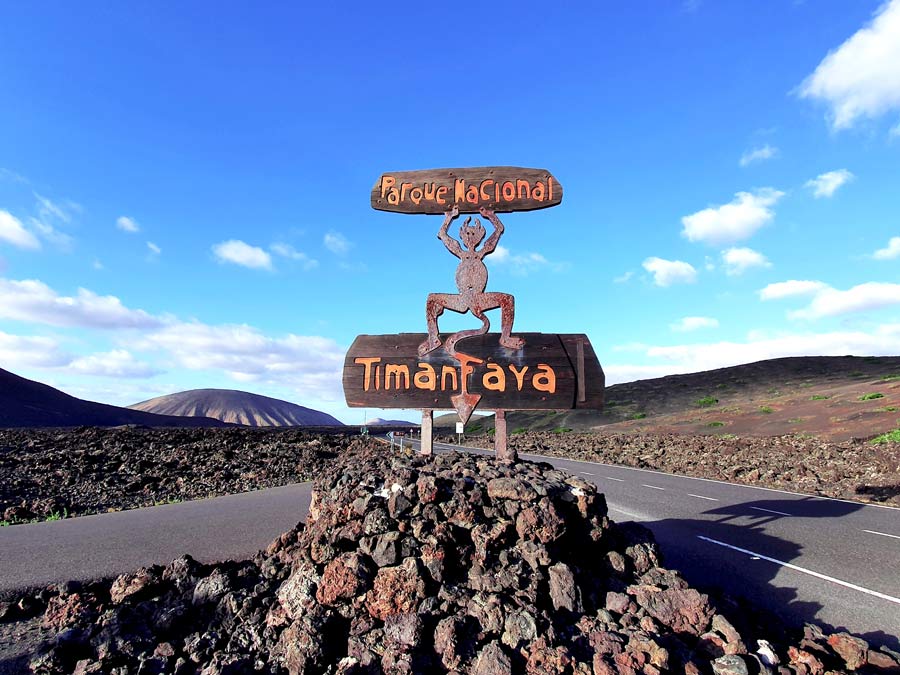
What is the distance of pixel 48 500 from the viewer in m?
10.5

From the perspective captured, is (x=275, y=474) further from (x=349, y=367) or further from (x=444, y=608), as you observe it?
(x=444, y=608)

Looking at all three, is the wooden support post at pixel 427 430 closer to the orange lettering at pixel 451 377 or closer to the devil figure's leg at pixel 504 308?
the orange lettering at pixel 451 377

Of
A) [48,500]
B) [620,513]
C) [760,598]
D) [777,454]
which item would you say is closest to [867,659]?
[760,598]

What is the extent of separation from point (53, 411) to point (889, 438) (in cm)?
7040

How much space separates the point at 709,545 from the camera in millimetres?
7555

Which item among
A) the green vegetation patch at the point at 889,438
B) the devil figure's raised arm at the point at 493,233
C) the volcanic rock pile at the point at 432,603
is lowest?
the green vegetation patch at the point at 889,438

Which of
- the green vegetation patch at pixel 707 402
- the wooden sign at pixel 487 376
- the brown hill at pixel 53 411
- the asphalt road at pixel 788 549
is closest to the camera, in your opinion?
the asphalt road at pixel 788 549

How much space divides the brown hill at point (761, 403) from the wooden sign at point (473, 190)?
21.7 metres

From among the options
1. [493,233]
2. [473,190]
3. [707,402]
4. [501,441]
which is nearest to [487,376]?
[501,441]

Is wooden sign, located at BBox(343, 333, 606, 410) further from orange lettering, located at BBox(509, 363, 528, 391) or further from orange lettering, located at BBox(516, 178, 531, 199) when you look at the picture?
orange lettering, located at BBox(516, 178, 531, 199)

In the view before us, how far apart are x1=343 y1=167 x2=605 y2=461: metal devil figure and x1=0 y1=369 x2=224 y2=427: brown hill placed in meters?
55.4

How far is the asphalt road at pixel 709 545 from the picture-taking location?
17.7 ft

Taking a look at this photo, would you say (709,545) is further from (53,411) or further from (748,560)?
(53,411)

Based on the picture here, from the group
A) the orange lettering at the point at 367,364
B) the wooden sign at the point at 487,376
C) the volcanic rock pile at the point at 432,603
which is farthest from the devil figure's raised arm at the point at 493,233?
the volcanic rock pile at the point at 432,603
